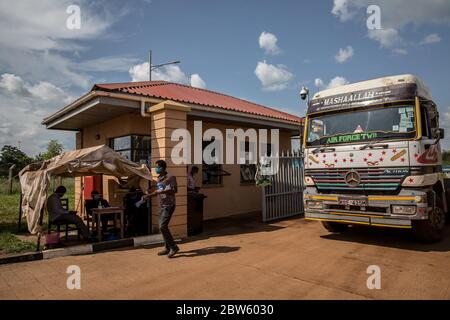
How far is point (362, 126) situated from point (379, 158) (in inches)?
30.6

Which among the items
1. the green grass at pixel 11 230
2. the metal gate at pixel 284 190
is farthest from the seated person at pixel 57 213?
the metal gate at pixel 284 190

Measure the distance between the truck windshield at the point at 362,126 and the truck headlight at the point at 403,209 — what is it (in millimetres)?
1328

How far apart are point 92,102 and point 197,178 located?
4005mm

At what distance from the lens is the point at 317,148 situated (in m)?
7.11

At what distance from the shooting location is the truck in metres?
5.93

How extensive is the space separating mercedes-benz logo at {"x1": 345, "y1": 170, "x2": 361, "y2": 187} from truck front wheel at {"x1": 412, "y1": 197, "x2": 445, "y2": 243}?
1345 mm

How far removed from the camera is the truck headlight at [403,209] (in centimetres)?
582

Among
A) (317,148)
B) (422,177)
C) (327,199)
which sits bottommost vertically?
(327,199)

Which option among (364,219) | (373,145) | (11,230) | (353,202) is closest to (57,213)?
(11,230)

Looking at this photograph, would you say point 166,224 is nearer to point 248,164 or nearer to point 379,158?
point 379,158

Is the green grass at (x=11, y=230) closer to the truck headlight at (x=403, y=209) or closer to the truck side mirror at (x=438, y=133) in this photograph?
the truck headlight at (x=403, y=209)

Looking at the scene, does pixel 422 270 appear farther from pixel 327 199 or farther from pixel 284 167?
pixel 284 167

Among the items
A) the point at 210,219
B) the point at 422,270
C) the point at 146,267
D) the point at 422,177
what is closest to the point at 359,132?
the point at 422,177

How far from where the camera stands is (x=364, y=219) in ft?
20.8
